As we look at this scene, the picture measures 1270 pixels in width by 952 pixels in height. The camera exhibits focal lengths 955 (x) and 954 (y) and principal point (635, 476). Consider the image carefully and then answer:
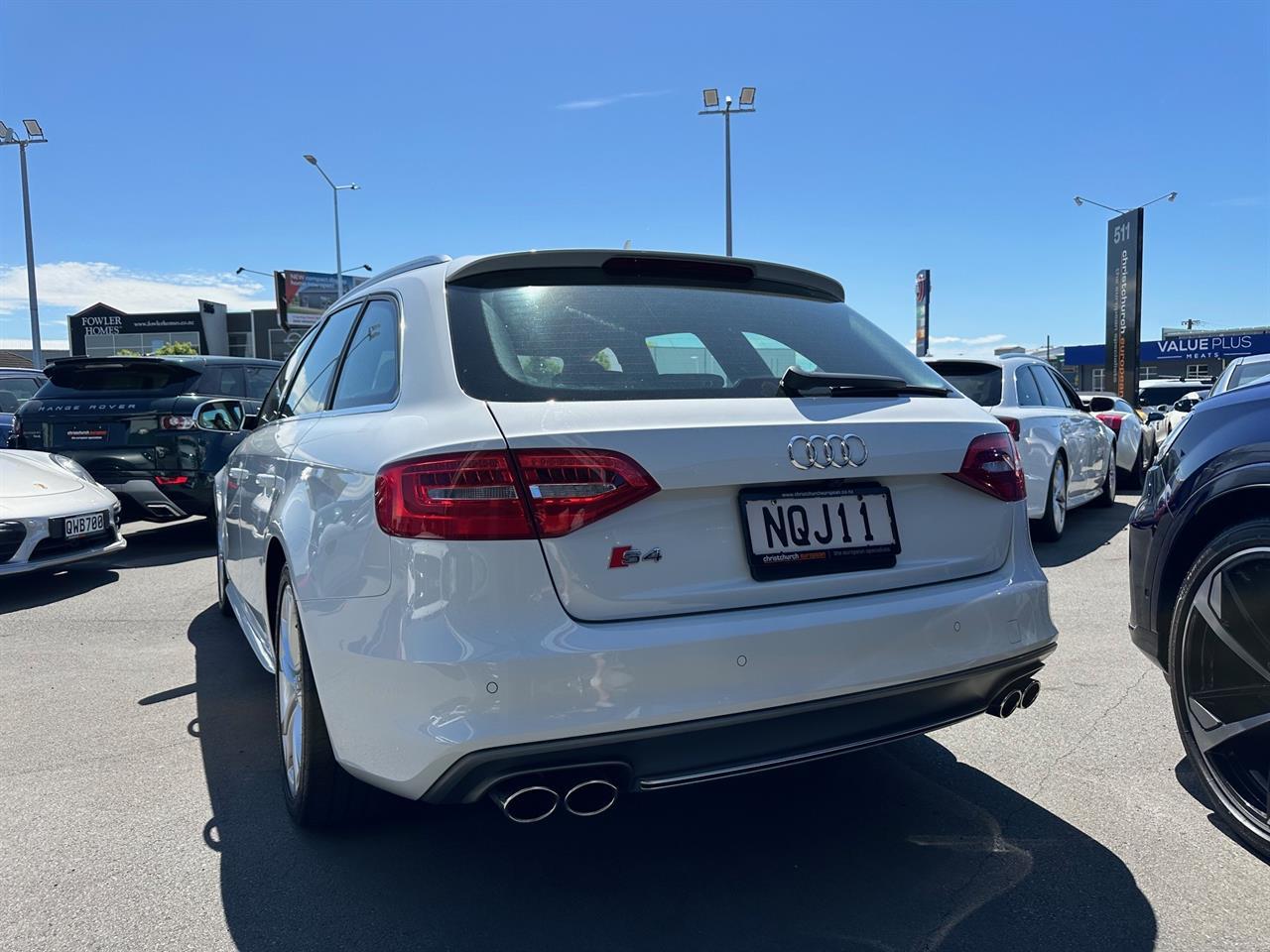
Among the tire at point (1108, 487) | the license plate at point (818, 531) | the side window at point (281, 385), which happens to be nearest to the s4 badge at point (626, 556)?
the license plate at point (818, 531)

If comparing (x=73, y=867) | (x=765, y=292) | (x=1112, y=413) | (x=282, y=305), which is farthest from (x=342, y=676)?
(x=282, y=305)

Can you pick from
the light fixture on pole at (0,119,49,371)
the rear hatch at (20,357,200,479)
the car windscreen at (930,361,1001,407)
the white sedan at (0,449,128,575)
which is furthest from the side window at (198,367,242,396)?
the light fixture on pole at (0,119,49,371)

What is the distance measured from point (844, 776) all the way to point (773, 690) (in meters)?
1.16

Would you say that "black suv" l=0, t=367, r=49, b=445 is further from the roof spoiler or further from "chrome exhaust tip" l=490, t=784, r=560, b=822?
"chrome exhaust tip" l=490, t=784, r=560, b=822

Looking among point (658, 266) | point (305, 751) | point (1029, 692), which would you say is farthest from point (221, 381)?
point (1029, 692)

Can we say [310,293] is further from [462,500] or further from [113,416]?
[462,500]

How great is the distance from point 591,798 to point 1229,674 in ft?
5.92

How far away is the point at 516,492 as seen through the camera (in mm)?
2029

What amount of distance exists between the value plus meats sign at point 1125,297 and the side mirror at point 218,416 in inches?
965

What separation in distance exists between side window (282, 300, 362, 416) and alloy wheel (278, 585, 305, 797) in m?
0.72

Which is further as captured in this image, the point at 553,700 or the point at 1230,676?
the point at 1230,676

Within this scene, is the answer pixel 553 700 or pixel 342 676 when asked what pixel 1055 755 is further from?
pixel 342 676

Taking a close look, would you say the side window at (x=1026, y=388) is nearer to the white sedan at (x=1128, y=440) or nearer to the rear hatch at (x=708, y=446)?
the white sedan at (x=1128, y=440)

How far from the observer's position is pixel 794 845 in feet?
8.64
